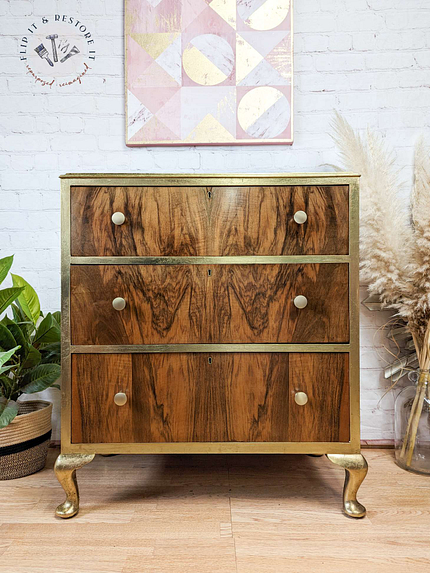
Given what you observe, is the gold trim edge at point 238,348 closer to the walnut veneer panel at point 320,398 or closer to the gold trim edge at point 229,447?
the walnut veneer panel at point 320,398

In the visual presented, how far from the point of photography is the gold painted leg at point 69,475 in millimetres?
1124

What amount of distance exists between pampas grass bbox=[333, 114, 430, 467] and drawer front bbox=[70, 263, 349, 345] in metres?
0.39

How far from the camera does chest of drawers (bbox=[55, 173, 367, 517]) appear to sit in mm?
1120

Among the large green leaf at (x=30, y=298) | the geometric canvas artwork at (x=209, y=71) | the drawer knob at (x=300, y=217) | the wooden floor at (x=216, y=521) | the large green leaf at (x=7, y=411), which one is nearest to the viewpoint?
the wooden floor at (x=216, y=521)

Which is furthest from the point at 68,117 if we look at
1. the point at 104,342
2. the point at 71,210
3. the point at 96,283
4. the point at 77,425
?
the point at 77,425

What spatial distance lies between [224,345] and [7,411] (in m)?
0.75

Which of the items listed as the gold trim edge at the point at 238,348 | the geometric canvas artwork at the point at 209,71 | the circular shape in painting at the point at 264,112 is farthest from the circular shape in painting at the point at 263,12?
the gold trim edge at the point at 238,348

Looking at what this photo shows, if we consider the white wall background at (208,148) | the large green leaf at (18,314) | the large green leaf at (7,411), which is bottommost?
the large green leaf at (7,411)

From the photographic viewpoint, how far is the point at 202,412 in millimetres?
1125

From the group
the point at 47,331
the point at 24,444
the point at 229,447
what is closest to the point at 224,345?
the point at 229,447

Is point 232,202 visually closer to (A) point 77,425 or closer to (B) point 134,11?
(A) point 77,425

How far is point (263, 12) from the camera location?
63.2 inches

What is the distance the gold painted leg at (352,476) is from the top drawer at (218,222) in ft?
1.87

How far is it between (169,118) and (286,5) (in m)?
0.64
